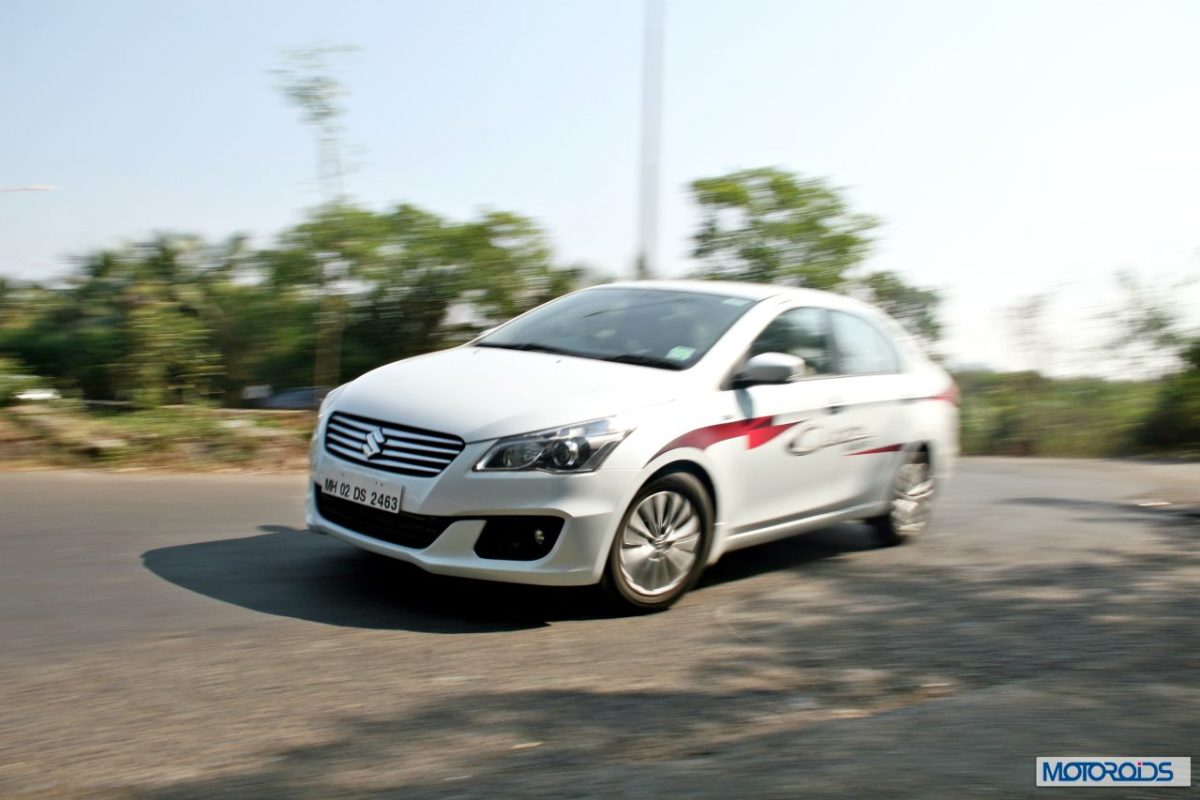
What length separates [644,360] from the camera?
20.4 ft

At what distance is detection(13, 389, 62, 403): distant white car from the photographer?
9.70 metres

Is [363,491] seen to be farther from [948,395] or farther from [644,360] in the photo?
[948,395]

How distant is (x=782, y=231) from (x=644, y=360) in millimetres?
7803

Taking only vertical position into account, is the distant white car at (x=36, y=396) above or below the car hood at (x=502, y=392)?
below

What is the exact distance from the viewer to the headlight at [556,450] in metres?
5.32

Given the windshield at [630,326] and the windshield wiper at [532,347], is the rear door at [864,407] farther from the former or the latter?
the windshield wiper at [532,347]

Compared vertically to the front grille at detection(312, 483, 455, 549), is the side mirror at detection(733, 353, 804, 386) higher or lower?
higher

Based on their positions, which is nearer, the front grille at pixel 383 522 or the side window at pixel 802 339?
A: the front grille at pixel 383 522

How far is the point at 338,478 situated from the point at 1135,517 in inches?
254

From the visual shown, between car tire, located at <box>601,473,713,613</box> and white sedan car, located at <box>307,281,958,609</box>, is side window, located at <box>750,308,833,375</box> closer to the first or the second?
white sedan car, located at <box>307,281,958,609</box>

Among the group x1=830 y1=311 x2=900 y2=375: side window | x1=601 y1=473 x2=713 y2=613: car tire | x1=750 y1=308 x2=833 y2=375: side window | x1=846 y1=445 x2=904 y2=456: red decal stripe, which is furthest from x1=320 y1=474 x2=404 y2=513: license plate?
x1=830 y1=311 x2=900 y2=375: side window

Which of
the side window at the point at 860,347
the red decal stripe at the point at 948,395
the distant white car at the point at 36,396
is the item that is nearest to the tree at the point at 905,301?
the red decal stripe at the point at 948,395

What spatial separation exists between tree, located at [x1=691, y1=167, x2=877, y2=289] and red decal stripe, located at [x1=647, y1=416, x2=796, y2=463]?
24.1 feet

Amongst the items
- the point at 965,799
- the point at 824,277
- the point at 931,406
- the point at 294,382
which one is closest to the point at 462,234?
the point at 294,382
